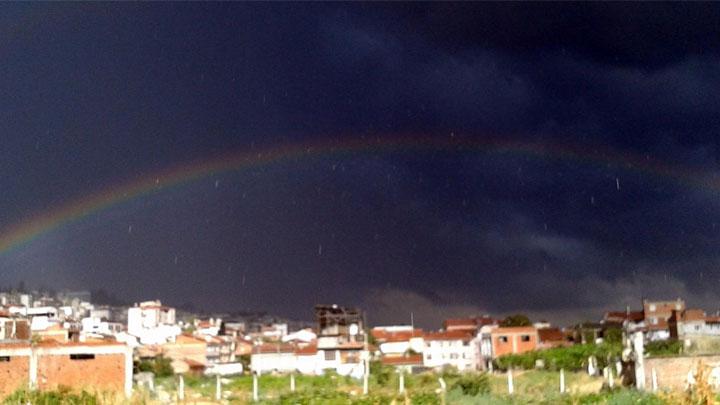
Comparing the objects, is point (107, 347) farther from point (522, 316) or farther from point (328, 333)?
point (522, 316)

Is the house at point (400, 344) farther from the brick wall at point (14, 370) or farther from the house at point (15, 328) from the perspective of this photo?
the brick wall at point (14, 370)

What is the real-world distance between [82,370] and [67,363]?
53 cm

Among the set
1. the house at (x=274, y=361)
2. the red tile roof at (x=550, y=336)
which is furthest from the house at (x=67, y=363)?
the red tile roof at (x=550, y=336)

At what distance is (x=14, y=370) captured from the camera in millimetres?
25656

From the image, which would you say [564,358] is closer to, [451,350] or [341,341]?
[341,341]

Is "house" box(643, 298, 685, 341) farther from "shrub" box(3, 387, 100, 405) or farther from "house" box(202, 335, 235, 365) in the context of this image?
"shrub" box(3, 387, 100, 405)

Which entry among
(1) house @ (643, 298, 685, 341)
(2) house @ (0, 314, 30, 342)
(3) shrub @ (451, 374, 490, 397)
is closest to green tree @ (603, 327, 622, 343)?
(1) house @ (643, 298, 685, 341)

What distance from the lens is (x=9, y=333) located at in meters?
38.8

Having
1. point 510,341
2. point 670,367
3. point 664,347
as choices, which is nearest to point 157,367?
point 510,341

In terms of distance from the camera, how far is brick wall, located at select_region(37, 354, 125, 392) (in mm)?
26062

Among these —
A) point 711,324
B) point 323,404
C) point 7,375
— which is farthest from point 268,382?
point 711,324

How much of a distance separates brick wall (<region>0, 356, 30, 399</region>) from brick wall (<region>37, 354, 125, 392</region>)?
0.42m

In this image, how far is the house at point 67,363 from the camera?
84.4 feet

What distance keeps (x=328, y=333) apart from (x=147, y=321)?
39570 millimetres
